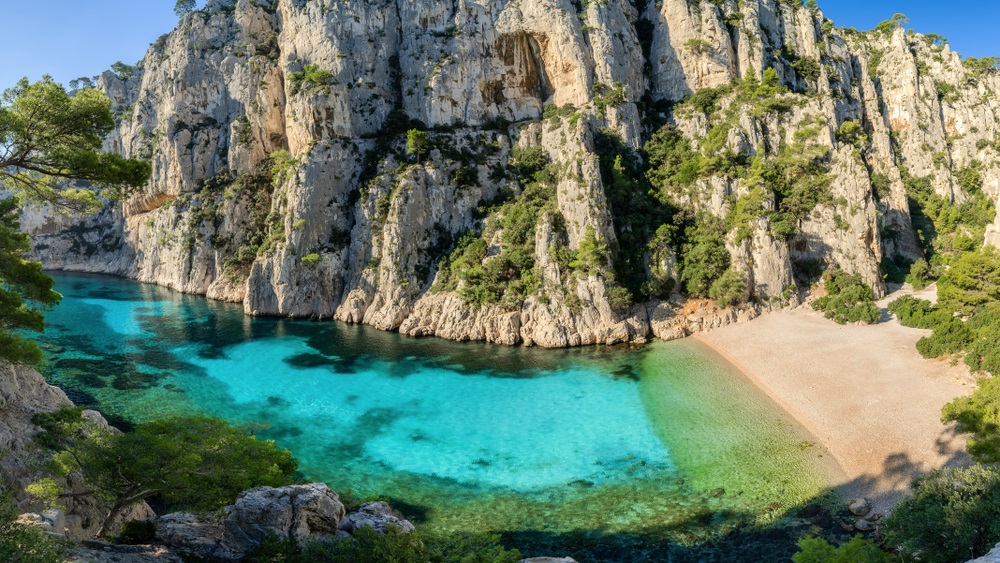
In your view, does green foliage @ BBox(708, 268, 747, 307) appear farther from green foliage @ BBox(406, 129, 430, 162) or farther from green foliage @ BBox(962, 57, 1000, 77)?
green foliage @ BBox(962, 57, 1000, 77)

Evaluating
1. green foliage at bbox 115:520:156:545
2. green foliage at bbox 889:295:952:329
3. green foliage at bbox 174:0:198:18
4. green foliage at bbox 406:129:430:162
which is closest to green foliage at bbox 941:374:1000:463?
green foliage at bbox 889:295:952:329

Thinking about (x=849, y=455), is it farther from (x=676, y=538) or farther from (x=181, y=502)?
(x=181, y=502)

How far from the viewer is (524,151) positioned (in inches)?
1751

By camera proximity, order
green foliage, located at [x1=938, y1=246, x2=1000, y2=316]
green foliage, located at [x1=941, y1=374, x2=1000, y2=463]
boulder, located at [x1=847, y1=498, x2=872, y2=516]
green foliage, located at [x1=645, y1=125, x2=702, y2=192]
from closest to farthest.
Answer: green foliage, located at [x1=941, y1=374, x2=1000, y2=463]
boulder, located at [x1=847, y1=498, x2=872, y2=516]
green foliage, located at [x1=938, y1=246, x2=1000, y2=316]
green foliage, located at [x1=645, y1=125, x2=702, y2=192]

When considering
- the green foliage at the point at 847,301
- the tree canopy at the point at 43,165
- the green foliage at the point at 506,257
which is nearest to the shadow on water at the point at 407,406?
the green foliage at the point at 506,257

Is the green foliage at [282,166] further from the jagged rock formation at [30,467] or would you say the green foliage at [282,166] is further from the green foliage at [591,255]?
the jagged rock formation at [30,467]

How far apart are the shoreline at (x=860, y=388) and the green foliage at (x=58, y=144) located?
21220 mm

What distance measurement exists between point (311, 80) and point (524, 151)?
21.6 m

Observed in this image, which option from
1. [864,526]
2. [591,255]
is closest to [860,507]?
[864,526]

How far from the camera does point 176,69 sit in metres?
59.4

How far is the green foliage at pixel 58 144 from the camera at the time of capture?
9828 mm

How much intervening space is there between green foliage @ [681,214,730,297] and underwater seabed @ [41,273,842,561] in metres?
5.23

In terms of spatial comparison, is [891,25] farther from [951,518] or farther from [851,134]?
[951,518]

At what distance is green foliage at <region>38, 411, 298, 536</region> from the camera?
9.68m
